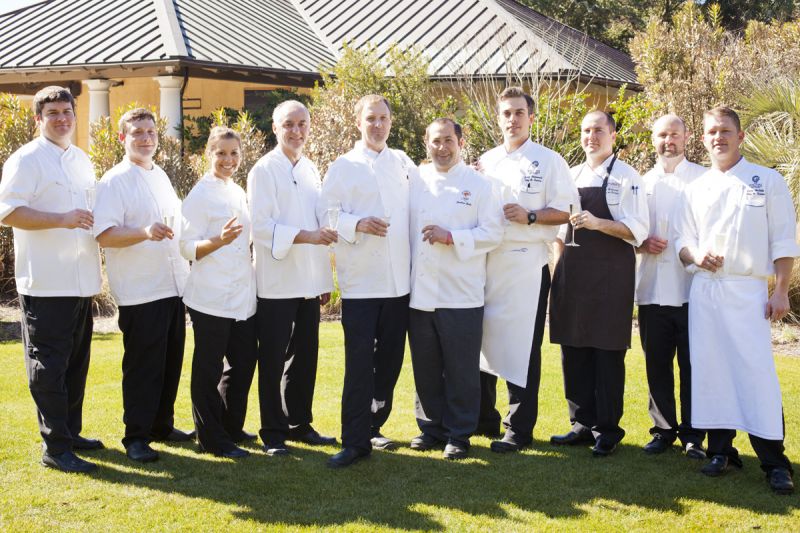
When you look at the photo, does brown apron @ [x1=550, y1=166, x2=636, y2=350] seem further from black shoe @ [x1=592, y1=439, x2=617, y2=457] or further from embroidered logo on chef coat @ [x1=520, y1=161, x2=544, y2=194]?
black shoe @ [x1=592, y1=439, x2=617, y2=457]

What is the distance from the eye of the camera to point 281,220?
594 cm

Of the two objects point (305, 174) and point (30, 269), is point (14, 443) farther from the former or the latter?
point (305, 174)

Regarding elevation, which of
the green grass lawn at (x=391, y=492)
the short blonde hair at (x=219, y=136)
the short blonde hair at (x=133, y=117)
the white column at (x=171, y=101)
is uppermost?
the white column at (x=171, y=101)

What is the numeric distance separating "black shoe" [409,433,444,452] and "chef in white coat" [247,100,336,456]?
0.90 meters

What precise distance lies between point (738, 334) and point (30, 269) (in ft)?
14.8

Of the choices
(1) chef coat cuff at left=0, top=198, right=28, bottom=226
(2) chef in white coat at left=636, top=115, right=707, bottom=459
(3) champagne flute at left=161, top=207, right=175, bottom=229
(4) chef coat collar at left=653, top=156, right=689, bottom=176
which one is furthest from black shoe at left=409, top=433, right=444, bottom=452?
(1) chef coat cuff at left=0, top=198, right=28, bottom=226

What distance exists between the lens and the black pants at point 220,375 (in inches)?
227

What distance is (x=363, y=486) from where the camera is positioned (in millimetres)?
5395

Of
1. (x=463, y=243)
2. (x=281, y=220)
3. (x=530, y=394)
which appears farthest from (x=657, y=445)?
(x=281, y=220)

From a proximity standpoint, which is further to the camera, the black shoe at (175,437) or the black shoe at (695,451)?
the black shoe at (175,437)

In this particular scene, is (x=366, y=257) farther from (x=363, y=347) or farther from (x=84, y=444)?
(x=84, y=444)

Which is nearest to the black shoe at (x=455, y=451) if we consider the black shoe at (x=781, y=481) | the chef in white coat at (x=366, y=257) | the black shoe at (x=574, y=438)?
the chef in white coat at (x=366, y=257)

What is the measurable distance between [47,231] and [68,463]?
1491 mm

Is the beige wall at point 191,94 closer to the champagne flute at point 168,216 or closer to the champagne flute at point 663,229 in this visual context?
the champagne flute at point 168,216
